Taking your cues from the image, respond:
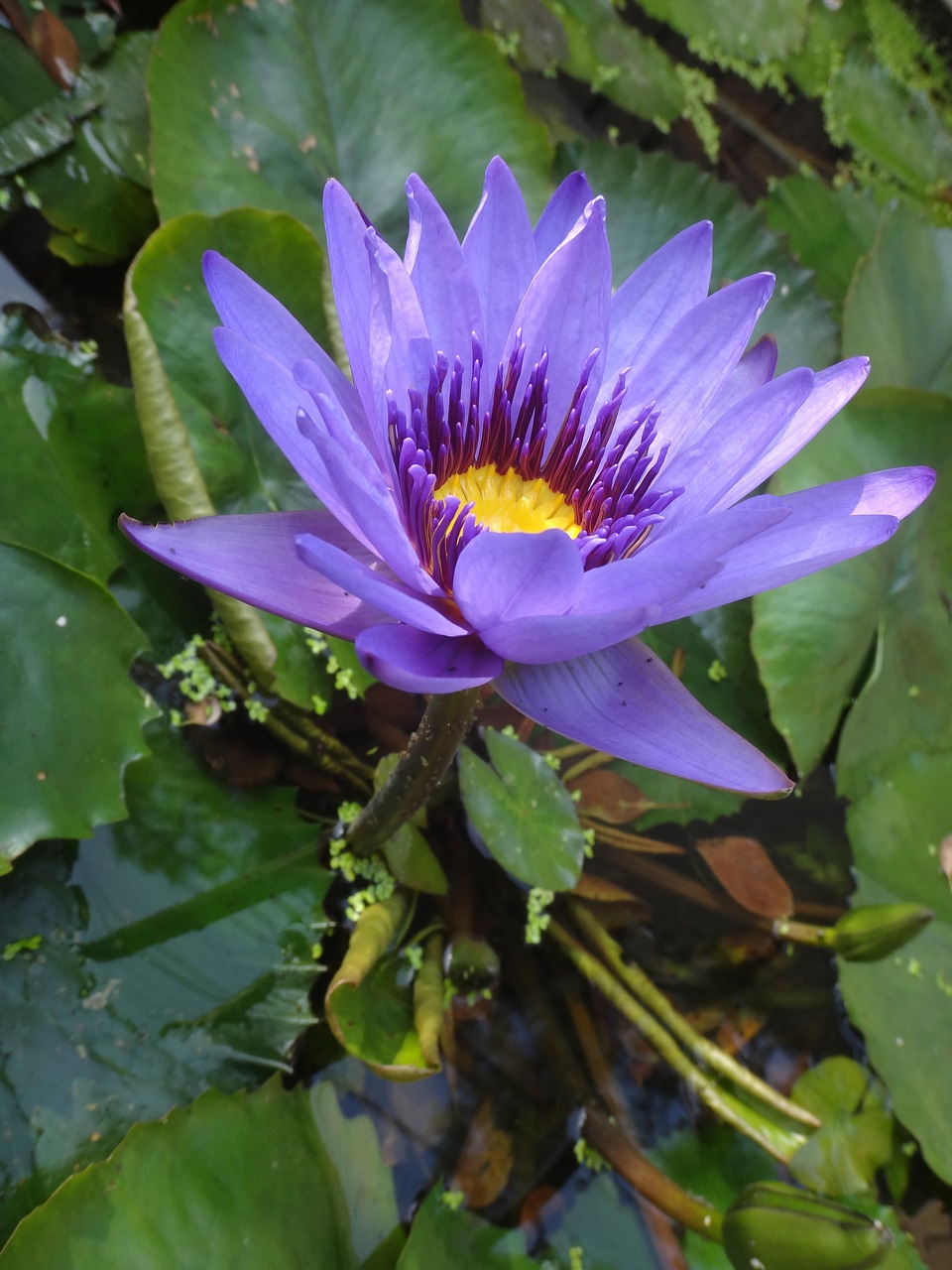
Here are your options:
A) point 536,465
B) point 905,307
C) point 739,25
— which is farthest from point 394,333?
point 739,25

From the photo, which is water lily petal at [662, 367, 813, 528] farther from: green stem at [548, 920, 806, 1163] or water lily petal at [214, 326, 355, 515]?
green stem at [548, 920, 806, 1163]

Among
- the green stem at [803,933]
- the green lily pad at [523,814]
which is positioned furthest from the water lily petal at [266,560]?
the green stem at [803,933]

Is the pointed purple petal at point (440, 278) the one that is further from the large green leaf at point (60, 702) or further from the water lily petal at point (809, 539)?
the large green leaf at point (60, 702)

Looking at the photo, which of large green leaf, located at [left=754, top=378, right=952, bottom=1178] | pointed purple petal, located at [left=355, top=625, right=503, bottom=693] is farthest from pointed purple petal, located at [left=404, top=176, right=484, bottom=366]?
large green leaf, located at [left=754, top=378, right=952, bottom=1178]

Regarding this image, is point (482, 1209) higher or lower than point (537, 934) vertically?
lower

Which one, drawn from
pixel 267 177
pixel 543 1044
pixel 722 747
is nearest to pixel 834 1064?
pixel 543 1044

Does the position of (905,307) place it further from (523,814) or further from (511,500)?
(523,814)

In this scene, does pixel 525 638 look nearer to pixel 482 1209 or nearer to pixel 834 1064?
pixel 482 1209
